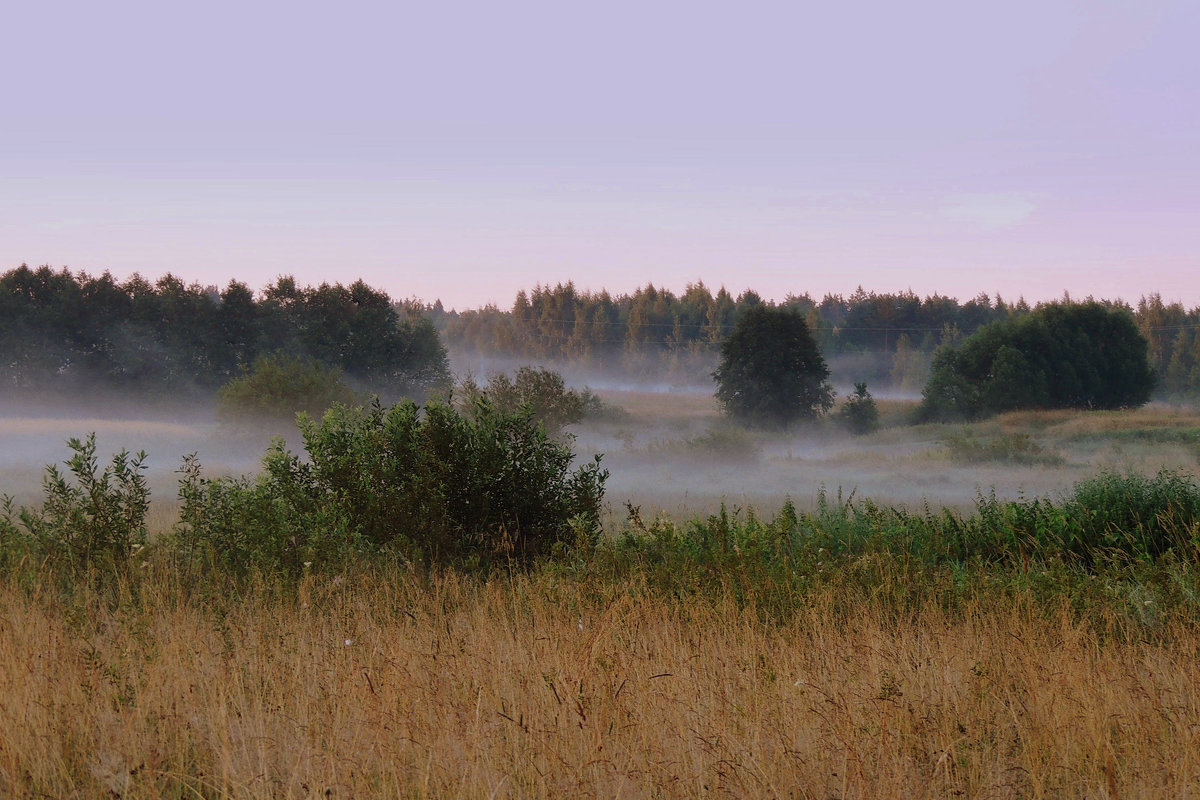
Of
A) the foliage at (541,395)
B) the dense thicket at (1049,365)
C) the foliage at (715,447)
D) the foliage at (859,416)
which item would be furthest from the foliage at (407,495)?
the dense thicket at (1049,365)

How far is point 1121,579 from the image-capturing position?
842 cm

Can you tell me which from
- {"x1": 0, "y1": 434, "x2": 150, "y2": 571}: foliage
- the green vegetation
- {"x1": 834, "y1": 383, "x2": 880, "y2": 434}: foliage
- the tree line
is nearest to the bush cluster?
{"x1": 0, "y1": 434, "x2": 150, "y2": 571}: foliage

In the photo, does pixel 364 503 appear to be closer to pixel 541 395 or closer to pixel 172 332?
pixel 541 395

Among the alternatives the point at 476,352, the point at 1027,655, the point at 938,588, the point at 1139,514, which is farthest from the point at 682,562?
the point at 476,352

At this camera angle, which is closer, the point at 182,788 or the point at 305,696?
the point at 182,788

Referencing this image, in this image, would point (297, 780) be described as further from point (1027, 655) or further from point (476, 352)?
point (476, 352)

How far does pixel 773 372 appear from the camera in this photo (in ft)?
160

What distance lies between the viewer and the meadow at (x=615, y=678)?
12.9 ft

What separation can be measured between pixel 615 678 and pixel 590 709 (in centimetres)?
41

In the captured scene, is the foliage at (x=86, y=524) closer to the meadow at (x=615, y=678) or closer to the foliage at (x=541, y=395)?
the meadow at (x=615, y=678)

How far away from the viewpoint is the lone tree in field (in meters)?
48.5

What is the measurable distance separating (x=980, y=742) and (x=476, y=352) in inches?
4218

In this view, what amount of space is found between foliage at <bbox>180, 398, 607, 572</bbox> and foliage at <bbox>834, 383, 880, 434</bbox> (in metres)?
40.4

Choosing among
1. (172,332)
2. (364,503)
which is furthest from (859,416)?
(364,503)
